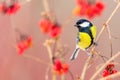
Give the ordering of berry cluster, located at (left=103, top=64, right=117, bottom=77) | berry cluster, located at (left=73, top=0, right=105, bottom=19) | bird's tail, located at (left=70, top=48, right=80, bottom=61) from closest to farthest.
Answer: berry cluster, located at (left=73, top=0, right=105, bottom=19) → berry cluster, located at (left=103, top=64, right=117, bottom=77) → bird's tail, located at (left=70, top=48, right=80, bottom=61)

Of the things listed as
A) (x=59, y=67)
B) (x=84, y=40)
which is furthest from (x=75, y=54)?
(x=59, y=67)

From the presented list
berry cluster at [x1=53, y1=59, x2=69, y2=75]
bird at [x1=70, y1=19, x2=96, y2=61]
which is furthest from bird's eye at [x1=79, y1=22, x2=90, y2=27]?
berry cluster at [x1=53, y1=59, x2=69, y2=75]

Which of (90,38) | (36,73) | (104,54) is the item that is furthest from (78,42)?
(36,73)

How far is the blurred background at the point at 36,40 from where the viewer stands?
1.17 meters

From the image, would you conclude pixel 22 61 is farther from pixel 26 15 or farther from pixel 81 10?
pixel 81 10

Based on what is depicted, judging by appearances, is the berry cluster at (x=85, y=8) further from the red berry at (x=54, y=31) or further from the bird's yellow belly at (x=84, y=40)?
the bird's yellow belly at (x=84, y=40)

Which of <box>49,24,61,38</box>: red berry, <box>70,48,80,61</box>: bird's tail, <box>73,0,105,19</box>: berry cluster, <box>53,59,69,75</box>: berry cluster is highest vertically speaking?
<box>73,0,105,19</box>: berry cluster

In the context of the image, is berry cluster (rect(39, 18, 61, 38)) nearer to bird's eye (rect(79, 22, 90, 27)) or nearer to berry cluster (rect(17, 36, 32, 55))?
berry cluster (rect(17, 36, 32, 55))

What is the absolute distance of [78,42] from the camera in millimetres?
1080

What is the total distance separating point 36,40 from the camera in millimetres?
1211

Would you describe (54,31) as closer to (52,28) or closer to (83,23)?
(52,28)

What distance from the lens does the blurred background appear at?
117 cm

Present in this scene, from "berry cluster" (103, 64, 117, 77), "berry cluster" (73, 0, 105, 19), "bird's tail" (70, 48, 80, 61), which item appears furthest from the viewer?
"bird's tail" (70, 48, 80, 61)

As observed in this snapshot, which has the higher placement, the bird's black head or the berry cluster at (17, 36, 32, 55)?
the berry cluster at (17, 36, 32, 55)
